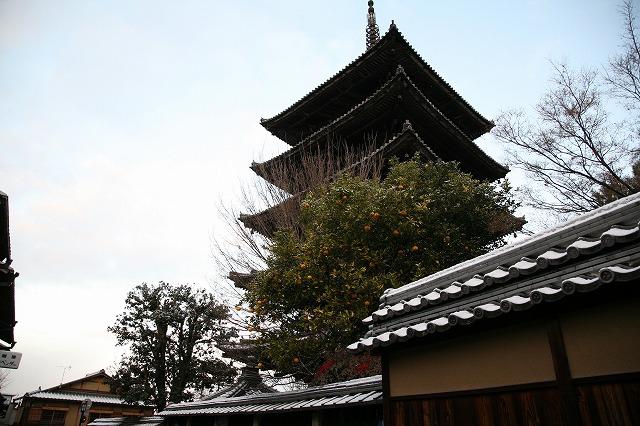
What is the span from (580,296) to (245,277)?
9.20 metres

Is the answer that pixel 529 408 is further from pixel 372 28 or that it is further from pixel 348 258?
pixel 372 28

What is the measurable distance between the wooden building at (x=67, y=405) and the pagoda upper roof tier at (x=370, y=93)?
2194 centimetres

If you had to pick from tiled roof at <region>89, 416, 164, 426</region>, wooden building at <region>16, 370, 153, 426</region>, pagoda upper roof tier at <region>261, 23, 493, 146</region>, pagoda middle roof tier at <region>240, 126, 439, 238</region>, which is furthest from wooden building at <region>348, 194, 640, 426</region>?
wooden building at <region>16, 370, 153, 426</region>

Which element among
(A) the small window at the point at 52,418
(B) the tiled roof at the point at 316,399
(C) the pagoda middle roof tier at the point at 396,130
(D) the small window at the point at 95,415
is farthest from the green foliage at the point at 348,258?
(A) the small window at the point at 52,418

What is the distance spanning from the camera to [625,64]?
10023mm

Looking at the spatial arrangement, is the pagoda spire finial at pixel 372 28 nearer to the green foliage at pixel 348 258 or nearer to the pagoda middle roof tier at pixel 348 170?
the pagoda middle roof tier at pixel 348 170

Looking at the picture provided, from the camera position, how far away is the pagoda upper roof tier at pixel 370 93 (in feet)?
47.7

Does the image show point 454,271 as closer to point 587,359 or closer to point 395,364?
point 395,364

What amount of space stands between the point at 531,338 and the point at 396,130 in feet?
39.5

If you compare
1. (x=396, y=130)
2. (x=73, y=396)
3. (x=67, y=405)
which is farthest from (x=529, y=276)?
(x=73, y=396)

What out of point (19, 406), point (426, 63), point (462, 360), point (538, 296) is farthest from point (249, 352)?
point (19, 406)

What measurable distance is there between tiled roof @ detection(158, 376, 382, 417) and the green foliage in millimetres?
738

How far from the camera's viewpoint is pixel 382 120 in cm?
1450

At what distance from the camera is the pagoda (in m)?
12.4
